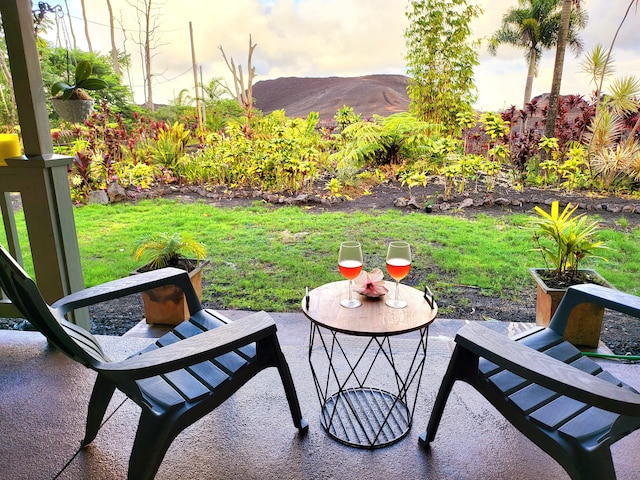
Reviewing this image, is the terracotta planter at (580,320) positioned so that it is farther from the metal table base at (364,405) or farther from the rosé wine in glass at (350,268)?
the rosé wine in glass at (350,268)

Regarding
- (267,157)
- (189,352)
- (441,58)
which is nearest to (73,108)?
(189,352)

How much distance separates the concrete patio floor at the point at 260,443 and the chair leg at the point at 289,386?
0.13 feet

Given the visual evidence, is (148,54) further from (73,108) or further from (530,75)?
(530,75)

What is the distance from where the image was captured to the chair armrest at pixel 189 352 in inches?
43.5

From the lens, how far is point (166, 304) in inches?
93.4

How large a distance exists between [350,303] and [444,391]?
0.42 metres

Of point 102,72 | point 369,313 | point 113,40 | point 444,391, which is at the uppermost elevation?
point 113,40

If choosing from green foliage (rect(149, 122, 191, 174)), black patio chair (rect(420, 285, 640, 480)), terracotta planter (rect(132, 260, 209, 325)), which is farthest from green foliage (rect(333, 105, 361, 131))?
black patio chair (rect(420, 285, 640, 480))

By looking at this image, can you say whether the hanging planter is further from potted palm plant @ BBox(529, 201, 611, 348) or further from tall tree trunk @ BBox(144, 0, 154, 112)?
tall tree trunk @ BBox(144, 0, 154, 112)

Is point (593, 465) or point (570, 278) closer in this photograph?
point (593, 465)

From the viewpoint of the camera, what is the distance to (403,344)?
2244mm

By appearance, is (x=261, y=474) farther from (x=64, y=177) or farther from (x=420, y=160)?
(x=420, y=160)

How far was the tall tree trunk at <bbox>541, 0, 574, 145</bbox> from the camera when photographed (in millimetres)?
4699

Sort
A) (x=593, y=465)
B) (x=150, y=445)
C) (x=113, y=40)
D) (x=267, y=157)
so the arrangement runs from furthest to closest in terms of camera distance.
→ (x=113, y=40) < (x=267, y=157) < (x=150, y=445) < (x=593, y=465)
